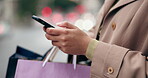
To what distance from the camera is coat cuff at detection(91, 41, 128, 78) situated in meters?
0.80

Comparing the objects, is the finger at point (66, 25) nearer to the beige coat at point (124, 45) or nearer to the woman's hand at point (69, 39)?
the woman's hand at point (69, 39)

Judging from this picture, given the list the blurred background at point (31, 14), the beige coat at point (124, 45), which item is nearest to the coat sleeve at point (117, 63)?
the beige coat at point (124, 45)

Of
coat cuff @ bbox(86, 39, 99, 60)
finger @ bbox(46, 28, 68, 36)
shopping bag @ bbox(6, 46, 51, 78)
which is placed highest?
finger @ bbox(46, 28, 68, 36)

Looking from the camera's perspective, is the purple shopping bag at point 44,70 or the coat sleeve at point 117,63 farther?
the purple shopping bag at point 44,70

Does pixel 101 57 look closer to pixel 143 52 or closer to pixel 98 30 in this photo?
pixel 143 52

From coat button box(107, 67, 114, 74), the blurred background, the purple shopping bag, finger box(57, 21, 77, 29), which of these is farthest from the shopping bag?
the blurred background

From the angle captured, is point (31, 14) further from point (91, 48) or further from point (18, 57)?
point (91, 48)

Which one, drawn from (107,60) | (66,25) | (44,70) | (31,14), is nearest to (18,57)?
(44,70)

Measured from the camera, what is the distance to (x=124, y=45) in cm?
89

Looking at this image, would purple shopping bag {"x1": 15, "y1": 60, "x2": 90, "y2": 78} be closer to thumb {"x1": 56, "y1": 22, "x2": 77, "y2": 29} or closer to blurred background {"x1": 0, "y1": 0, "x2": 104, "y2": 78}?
thumb {"x1": 56, "y1": 22, "x2": 77, "y2": 29}

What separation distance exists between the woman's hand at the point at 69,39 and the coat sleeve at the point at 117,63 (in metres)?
0.05

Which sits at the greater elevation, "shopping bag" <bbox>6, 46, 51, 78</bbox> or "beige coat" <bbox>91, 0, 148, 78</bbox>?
"beige coat" <bbox>91, 0, 148, 78</bbox>

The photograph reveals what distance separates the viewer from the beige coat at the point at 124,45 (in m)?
0.79

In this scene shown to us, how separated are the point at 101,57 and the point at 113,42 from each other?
0.12 m
